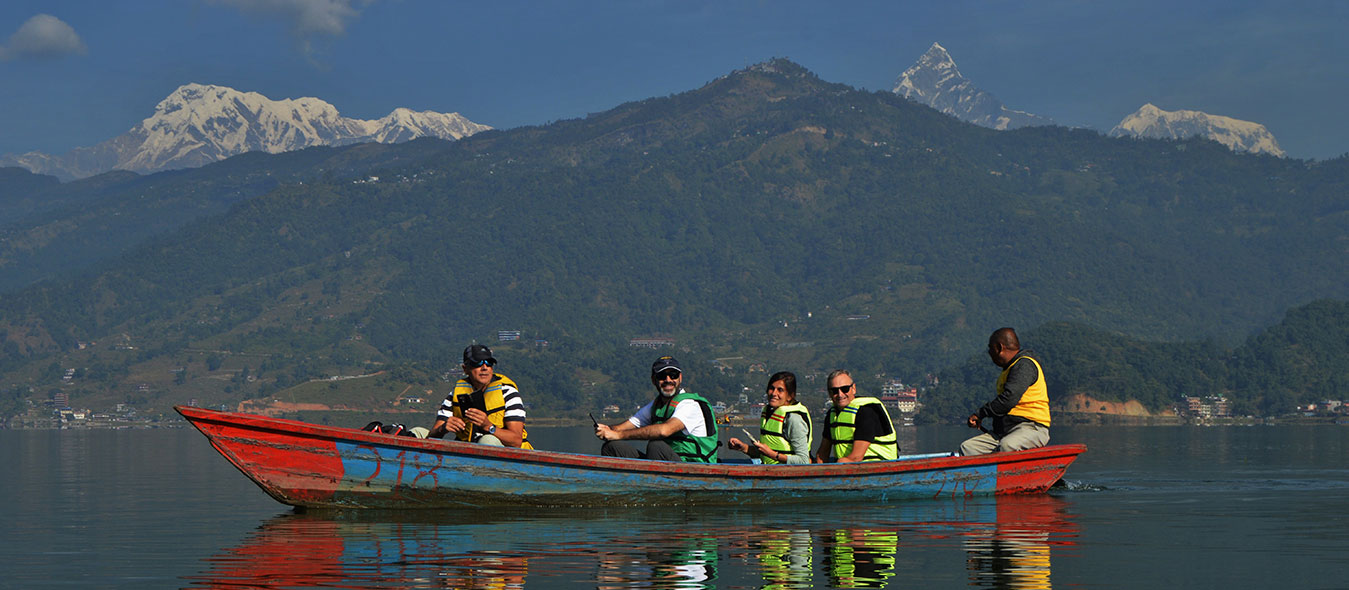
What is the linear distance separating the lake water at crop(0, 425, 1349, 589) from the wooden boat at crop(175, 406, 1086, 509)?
0.97 ft

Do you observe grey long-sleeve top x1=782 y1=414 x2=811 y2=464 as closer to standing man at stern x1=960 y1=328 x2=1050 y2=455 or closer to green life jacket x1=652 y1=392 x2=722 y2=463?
green life jacket x1=652 y1=392 x2=722 y2=463

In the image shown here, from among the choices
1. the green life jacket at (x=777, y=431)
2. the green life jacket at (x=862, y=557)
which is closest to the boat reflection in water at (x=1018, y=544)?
the green life jacket at (x=862, y=557)

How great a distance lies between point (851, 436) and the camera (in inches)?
944

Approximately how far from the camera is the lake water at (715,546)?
15742 millimetres

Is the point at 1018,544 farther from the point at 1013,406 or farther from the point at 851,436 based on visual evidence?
the point at 1013,406

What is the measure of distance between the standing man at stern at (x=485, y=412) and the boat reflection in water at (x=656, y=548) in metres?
1.21

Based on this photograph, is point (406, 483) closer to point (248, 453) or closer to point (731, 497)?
point (248, 453)

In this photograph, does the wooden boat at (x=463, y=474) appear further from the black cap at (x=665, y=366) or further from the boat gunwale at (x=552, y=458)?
the black cap at (x=665, y=366)

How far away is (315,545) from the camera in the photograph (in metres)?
18.9

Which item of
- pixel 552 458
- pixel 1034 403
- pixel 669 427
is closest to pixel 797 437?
pixel 669 427

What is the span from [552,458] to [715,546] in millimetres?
4395

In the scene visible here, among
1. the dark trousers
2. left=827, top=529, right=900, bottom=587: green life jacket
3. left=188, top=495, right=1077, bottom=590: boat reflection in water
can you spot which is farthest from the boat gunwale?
left=827, top=529, right=900, bottom=587: green life jacket

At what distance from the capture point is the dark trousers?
2247 cm

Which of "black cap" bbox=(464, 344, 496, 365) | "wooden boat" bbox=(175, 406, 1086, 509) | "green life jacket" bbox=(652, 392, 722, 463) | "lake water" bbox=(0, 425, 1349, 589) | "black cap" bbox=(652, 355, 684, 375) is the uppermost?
"black cap" bbox=(464, 344, 496, 365)
